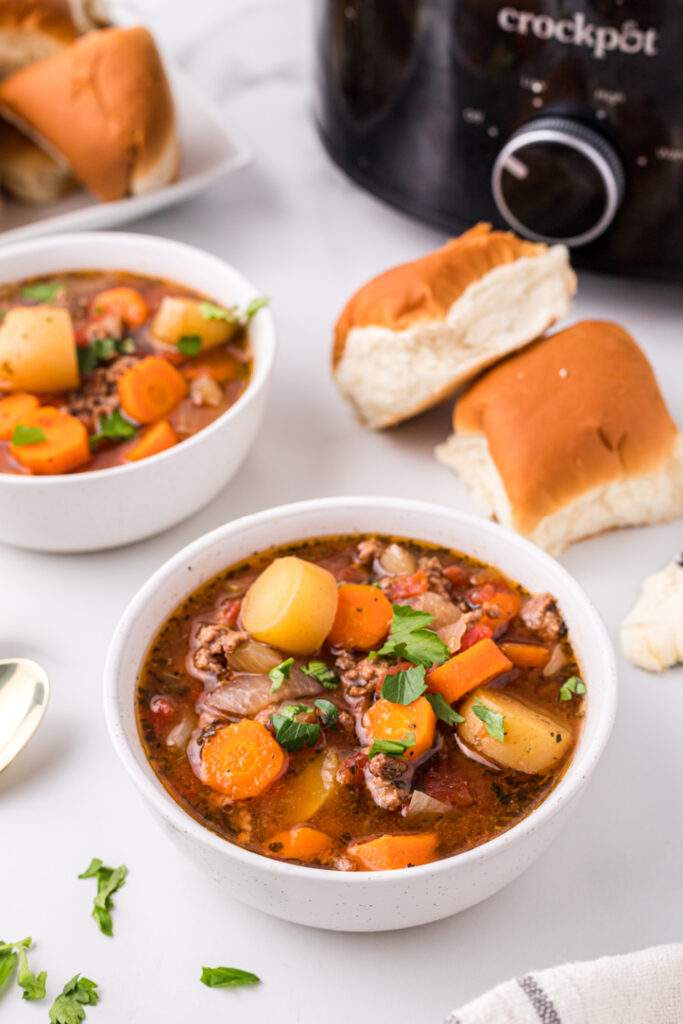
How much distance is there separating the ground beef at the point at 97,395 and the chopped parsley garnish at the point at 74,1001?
78 cm

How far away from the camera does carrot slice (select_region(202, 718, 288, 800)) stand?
128 centimetres

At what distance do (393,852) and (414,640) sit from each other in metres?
0.25

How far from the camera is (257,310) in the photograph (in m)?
1.84

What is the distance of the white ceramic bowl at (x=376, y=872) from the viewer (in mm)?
1142

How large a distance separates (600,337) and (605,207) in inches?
9.3

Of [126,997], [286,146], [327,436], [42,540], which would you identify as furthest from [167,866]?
[286,146]

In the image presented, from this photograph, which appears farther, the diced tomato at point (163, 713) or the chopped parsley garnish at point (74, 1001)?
the diced tomato at point (163, 713)

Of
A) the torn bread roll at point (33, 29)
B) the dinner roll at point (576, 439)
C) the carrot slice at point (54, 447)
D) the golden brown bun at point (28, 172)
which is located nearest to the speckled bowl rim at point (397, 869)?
the dinner roll at point (576, 439)

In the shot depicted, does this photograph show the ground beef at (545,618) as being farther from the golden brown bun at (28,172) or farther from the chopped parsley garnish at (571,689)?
the golden brown bun at (28,172)

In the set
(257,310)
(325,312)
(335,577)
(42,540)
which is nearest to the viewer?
(335,577)

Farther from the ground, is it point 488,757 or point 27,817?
point 488,757

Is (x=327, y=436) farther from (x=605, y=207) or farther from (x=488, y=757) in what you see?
(x=488, y=757)

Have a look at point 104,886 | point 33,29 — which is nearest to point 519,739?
point 104,886

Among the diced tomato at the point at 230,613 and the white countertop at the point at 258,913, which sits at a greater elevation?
the diced tomato at the point at 230,613
